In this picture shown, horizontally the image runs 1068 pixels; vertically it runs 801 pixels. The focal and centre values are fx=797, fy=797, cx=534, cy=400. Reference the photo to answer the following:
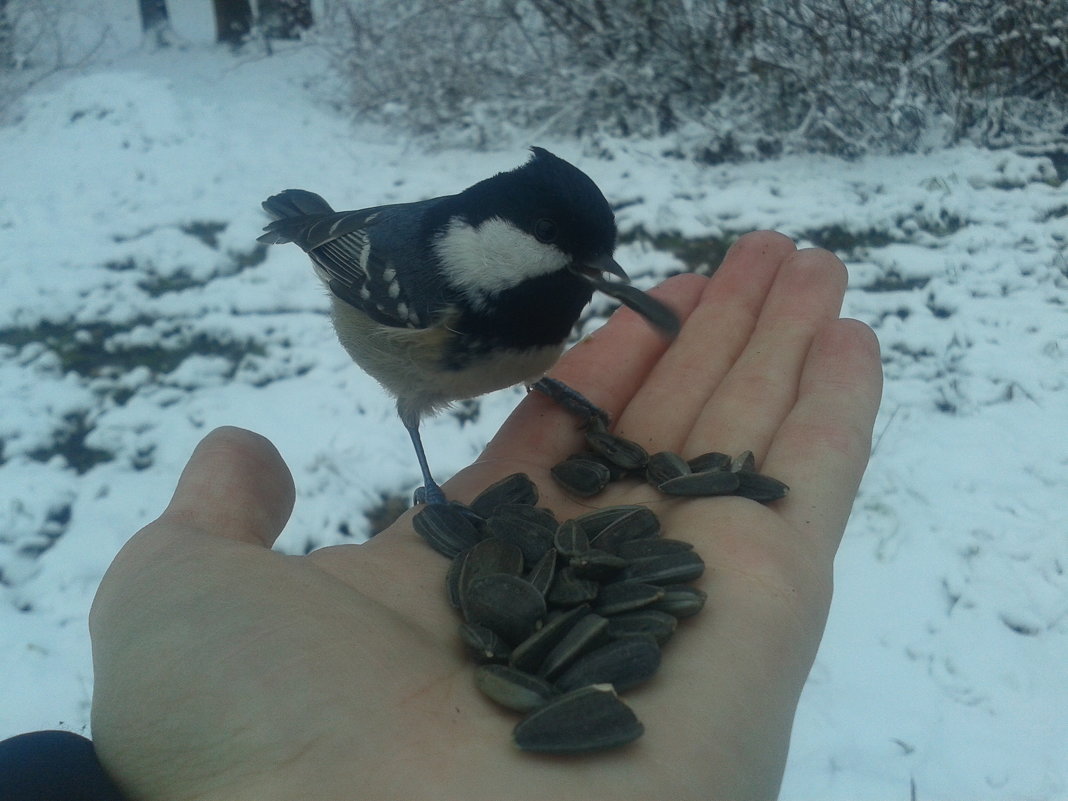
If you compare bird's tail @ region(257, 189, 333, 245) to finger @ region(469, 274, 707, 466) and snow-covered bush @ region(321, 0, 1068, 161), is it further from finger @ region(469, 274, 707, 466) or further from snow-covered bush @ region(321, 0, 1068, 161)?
snow-covered bush @ region(321, 0, 1068, 161)

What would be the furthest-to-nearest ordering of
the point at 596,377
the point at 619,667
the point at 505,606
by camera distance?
the point at 596,377
the point at 505,606
the point at 619,667

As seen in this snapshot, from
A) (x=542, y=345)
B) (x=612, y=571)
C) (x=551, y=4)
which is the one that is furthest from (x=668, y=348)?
(x=551, y=4)

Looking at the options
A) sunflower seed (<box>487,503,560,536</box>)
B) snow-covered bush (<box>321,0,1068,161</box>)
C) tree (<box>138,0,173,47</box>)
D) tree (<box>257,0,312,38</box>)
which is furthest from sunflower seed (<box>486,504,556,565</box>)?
tree (<box>138,0,173,47</box>)

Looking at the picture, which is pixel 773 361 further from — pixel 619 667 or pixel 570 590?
pixel 619 667

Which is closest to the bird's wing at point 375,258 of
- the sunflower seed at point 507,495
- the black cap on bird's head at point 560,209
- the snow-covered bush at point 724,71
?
the black cap on bird's head at point 560,209

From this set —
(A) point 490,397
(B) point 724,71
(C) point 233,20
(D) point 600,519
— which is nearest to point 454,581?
(D) point 600,519

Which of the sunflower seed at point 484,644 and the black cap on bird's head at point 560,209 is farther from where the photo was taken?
the black cap on bird's head at point 560,209

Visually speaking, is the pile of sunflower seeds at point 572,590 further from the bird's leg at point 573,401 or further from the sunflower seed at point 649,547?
the bird's leg at point 573,401

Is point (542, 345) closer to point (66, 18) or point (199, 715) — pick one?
point (199, 715)
